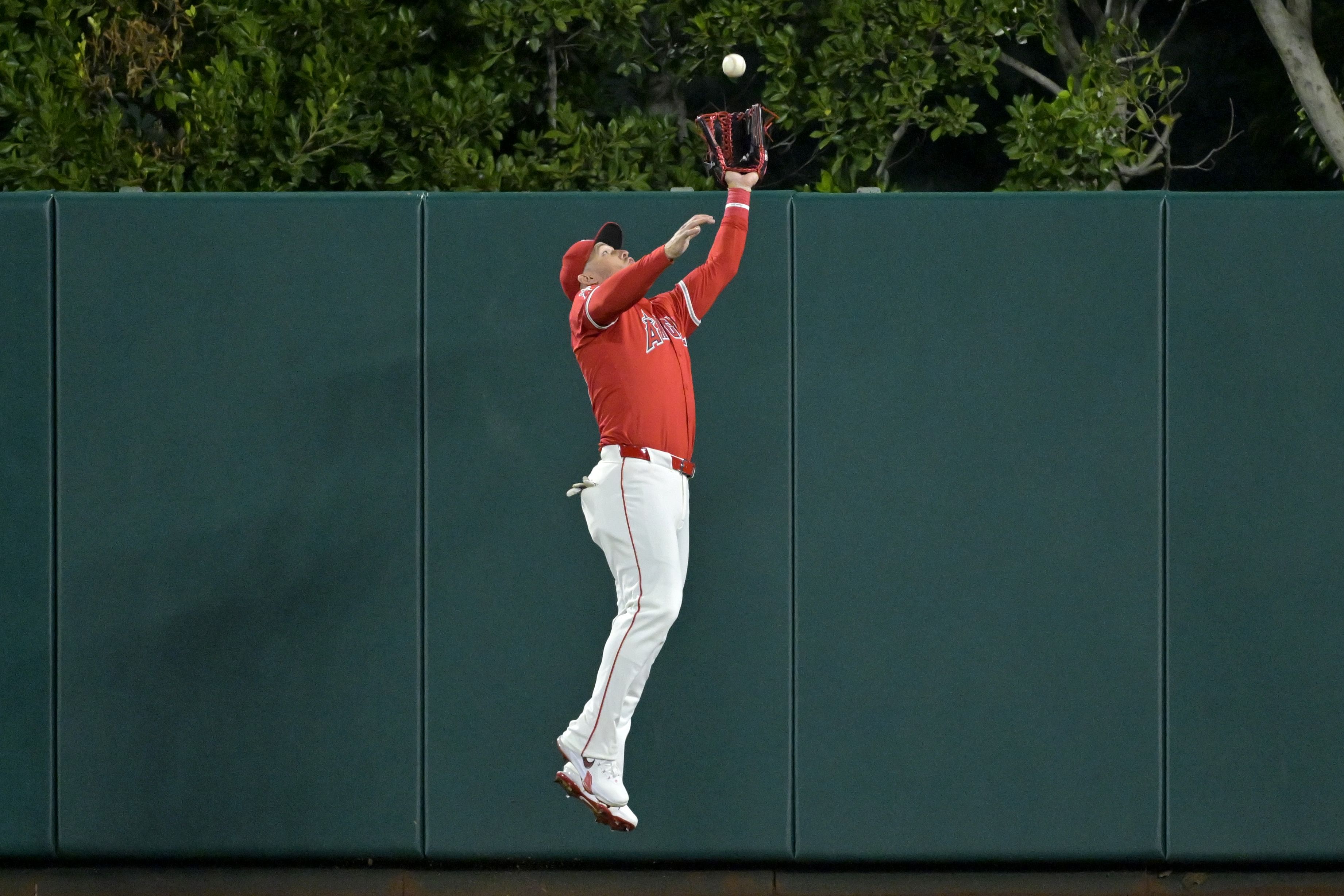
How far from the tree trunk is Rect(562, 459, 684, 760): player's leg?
10.6ft

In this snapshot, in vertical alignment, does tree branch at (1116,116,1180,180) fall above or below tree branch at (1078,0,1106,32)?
below

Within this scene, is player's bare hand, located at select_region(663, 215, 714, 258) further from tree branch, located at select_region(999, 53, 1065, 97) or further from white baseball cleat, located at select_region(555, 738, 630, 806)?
tree branch, located at select_region(999, 53, 1065, 97)

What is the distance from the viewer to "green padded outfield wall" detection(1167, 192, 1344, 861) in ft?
13.4

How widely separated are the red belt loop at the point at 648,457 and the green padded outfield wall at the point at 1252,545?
1630 mm

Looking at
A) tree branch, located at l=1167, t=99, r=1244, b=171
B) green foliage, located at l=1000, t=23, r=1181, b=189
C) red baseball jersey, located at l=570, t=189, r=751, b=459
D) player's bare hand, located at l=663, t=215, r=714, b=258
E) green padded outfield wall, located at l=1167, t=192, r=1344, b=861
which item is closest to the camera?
player's bare hand, located at l=663, t=215, r=714, b=258

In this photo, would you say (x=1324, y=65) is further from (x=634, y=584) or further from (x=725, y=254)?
(x=634, y=584)

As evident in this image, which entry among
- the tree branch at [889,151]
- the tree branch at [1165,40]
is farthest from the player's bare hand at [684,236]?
the tree branch at [1165,40]

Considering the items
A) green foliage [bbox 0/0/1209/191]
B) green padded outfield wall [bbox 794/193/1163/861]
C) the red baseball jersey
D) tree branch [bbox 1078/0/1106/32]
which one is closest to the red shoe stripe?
the red baseball jersey

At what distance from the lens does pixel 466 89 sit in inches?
195

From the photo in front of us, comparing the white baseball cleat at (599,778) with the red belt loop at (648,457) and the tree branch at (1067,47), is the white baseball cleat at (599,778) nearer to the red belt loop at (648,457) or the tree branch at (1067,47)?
the red belt loop at (648,457)

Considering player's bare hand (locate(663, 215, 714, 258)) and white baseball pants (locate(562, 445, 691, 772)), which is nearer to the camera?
player's bare hand (locate(663, 215, 714, 258))

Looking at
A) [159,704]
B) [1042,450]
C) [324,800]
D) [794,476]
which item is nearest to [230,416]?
[159,704]

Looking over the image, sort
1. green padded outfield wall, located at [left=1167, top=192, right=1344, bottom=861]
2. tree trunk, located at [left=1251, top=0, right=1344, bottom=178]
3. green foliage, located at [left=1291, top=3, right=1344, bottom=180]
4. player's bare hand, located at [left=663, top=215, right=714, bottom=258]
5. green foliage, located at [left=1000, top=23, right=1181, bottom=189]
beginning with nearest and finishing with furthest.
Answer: player's bare hand, located at [left=663, top=215, right=714, bottom=258], green padded outfield wall, located at [left=1167, top=192, right=1344, bottom=861], green foliage, located at [left=1000, top=23, right=1181, bottom=189], tree trunk, located at [left=1251, top=0, right=1344, bottom=178], green foliage, located at [left=1291, top=3, right=1344, bottom=180]

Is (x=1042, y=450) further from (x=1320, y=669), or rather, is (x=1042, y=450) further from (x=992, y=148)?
(x=992, y=148)
